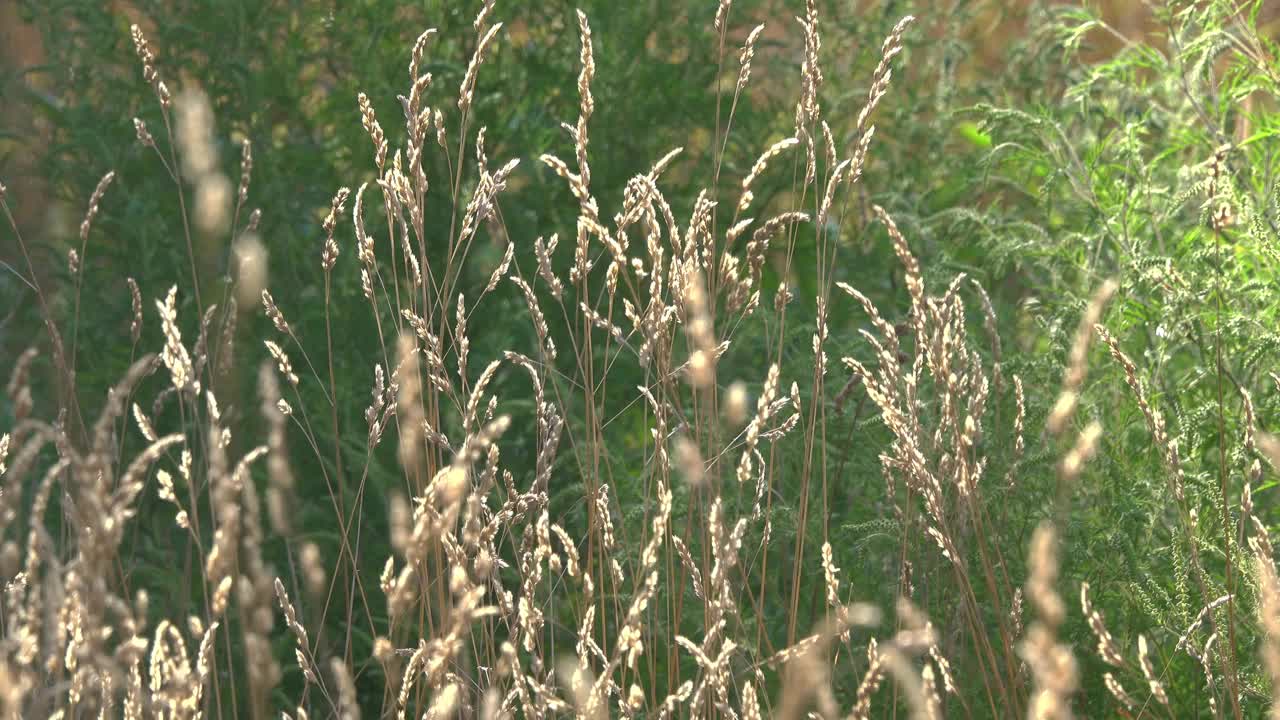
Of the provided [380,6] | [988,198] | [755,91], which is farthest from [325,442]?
[988,198]

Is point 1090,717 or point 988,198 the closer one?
point 1090,717

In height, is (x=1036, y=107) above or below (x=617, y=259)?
above

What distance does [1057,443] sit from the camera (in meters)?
2.04

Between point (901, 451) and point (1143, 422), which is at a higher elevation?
point (1143, 422)

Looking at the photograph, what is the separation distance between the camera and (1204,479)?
6.15 feet

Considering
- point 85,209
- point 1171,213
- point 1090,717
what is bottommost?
point 1090,717

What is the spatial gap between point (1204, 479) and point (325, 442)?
162 centimetres

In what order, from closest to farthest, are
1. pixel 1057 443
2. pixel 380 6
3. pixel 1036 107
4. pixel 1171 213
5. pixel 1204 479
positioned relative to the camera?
pixel 1204 479 → pixel 1057 443 → pixel 1171 213 → pixel 1036 107 → pixel 380 6

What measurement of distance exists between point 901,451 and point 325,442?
62.7 inches

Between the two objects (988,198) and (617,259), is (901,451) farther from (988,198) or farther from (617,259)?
(988,198)

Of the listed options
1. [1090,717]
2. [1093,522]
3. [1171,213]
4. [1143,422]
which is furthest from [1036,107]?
[1090,717]

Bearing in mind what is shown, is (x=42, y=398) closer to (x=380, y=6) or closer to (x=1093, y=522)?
(x=380, y=6)

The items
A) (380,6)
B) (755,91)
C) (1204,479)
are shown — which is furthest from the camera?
(755,91)

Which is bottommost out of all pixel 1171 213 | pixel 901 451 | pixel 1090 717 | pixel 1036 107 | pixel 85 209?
pixel 1090 717
